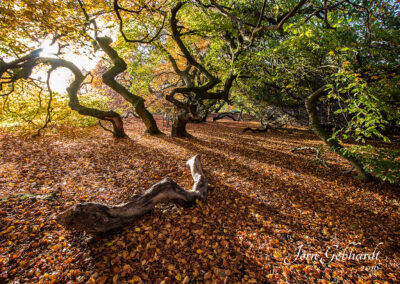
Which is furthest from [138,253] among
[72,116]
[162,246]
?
[72,116]

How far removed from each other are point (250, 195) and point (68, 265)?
14.4 ft

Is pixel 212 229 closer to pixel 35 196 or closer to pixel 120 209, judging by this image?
pixel 120 209

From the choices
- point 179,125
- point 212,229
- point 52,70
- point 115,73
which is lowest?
point 212,229

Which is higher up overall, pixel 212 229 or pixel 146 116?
pixel 146 116

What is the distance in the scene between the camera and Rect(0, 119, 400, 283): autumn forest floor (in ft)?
8.98

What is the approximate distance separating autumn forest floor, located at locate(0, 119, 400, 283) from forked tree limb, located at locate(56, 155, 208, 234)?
257mm

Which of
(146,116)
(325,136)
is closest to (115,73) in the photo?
(146,116)

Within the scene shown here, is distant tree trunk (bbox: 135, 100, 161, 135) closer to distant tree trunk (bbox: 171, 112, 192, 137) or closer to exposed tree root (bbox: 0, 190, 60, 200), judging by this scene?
distant tree trunk (bbox: 171, 112, 192, 137)

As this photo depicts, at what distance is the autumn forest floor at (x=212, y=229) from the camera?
2738 millimetres
